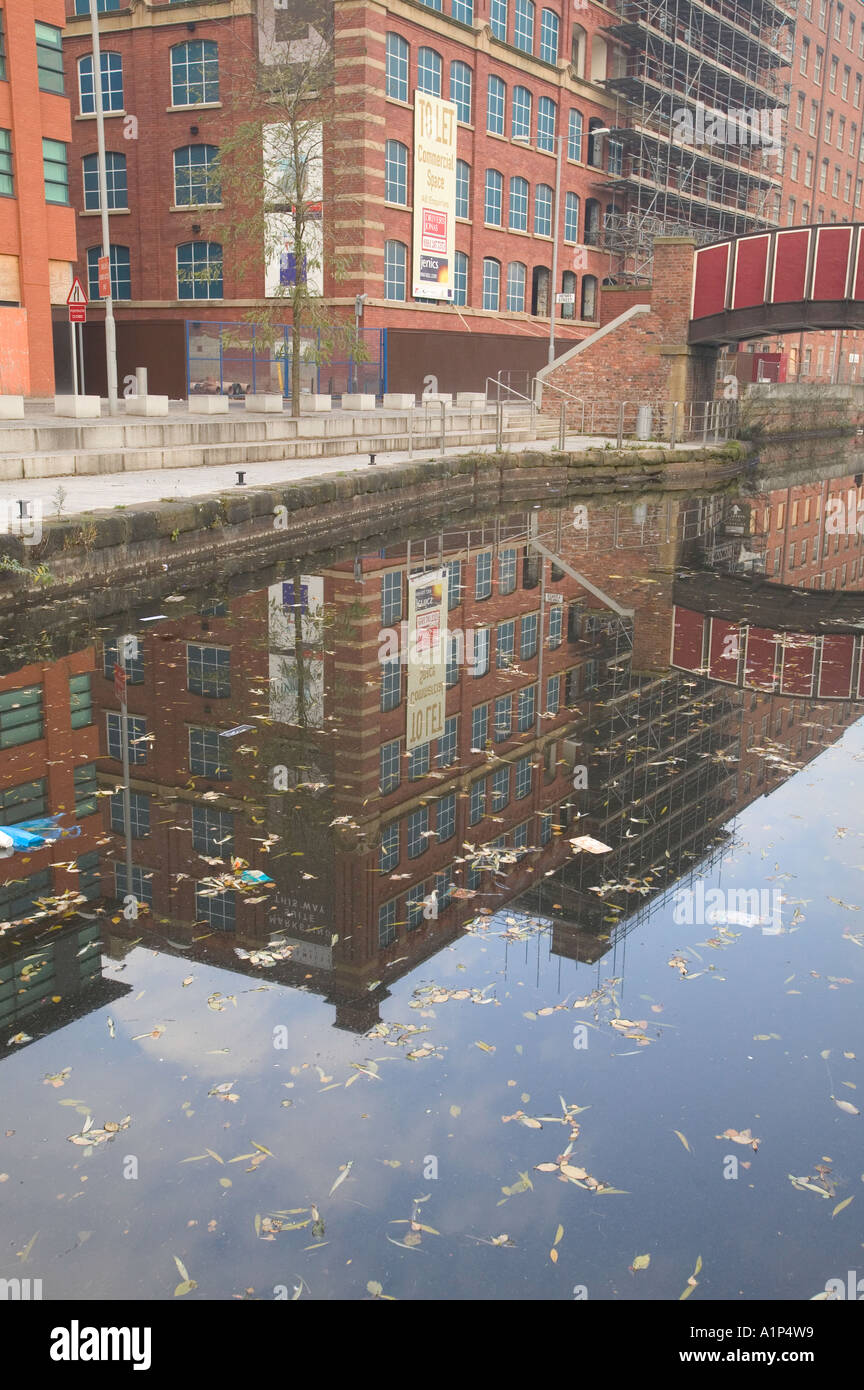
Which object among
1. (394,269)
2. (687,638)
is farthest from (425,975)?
(394,269)

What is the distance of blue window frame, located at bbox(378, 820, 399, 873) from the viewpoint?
6.62m

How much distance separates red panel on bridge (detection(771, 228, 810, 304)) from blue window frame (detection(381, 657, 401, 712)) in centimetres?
2933

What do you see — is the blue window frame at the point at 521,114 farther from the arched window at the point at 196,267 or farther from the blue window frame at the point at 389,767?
the blue window frame at the point at 389,767

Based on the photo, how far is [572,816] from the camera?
7.51 metres

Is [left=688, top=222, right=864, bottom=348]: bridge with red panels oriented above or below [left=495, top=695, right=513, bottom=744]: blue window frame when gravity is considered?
above

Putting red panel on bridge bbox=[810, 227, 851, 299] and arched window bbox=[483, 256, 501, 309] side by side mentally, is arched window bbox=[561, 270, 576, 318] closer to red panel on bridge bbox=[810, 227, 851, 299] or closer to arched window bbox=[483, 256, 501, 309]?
arched window bbox=[483, 256, 501, 309]

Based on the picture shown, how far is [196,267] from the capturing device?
38.7 metres

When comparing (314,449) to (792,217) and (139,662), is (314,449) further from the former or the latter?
(792,217)

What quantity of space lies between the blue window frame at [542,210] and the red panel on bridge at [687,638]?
37.0m

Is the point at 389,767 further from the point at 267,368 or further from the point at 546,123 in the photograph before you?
the point at 546,123

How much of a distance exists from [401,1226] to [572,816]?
12.8 feet

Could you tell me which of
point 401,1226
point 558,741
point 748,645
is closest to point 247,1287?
point 401,1226

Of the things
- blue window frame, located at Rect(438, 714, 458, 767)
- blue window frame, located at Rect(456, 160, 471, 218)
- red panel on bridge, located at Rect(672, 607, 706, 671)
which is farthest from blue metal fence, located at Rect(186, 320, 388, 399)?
blue window frame, located at Rect(438, 714, 458, 767)

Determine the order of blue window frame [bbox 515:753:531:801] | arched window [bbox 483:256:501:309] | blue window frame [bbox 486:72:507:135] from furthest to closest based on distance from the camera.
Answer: arched window [bbox 483:256:501:309] → blue window frame [bbox 486:72:507:135] → blue window frame [bbox 515:753:531:801]
